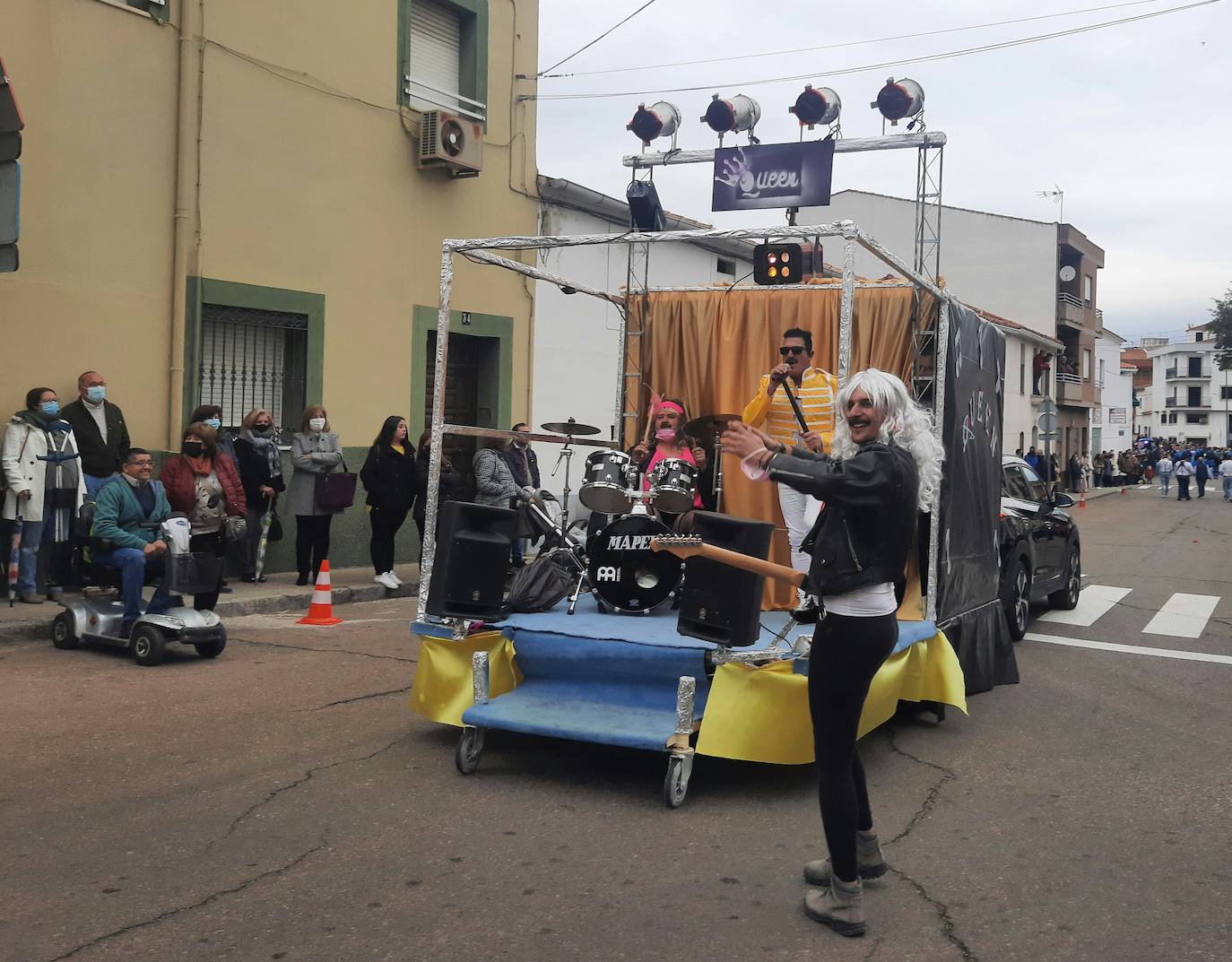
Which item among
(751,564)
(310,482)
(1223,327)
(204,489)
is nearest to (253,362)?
(310,482)

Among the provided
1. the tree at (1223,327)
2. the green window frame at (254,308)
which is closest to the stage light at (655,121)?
the green window frame at (254,308)

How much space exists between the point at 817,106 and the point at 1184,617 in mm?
7150

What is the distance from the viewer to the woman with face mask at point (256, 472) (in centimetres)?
1134

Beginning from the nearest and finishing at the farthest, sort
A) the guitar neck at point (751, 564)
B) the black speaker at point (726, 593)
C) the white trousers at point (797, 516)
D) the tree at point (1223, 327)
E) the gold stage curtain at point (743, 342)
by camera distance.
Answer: the guitar neck at point (751, 564) → the black speaker at point (726, 593) → the white trousers at point (797, 516) → the gold stage curtain at point (743, 342) → the tree at point (1223, 327)

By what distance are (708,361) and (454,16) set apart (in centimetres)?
766

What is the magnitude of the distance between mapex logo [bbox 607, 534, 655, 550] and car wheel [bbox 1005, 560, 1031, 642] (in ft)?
14.0

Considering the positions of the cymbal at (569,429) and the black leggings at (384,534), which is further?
the black leggings at (384,534)

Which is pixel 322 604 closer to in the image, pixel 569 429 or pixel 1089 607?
pixel 569 429

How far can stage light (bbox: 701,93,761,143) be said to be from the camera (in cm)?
1430

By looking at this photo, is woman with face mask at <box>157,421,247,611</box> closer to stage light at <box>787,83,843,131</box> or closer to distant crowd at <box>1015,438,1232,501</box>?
stage light at <box>787,83,843,131</box>

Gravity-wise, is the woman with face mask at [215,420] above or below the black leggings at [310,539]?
above

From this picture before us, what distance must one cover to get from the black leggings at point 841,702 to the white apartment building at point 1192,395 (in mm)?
105707

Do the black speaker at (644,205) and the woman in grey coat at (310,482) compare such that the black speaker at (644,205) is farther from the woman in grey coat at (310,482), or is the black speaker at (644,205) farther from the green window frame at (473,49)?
the green window frame at (473,49)

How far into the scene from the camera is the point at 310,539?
11.8 metres
